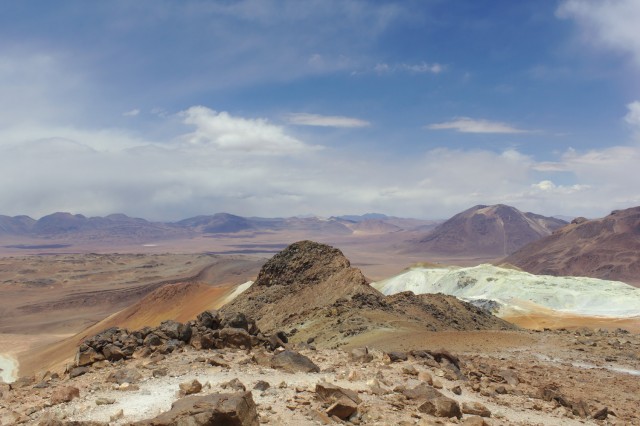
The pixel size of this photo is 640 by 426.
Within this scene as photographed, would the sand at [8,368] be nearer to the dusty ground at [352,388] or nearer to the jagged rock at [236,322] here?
the jagged rock at [236,322]

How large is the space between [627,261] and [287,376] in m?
120

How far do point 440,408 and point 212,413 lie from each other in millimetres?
3603

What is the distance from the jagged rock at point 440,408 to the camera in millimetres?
8242

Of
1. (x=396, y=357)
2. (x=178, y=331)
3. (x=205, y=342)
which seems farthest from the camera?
(x=178, y=331)

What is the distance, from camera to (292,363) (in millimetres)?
10188

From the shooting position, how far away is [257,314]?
2934 cm

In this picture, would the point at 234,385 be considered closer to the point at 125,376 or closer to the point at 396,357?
the point at 125,376

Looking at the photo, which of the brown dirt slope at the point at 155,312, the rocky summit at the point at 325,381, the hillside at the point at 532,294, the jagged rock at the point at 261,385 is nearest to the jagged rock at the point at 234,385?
the rocky summit at the point at 325,381

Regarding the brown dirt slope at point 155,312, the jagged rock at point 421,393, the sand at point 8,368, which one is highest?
the jagged rock at point 421,393

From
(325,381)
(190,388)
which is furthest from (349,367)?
(190,388)

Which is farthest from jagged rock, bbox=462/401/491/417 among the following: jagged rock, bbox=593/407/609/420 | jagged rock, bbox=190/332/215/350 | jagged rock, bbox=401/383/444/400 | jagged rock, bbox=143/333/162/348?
jagged rock, bbox=143/333/162/348

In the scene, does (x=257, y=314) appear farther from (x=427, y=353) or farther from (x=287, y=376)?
(x=287, y=376)

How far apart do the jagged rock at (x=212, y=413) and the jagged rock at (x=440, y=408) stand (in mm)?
2785

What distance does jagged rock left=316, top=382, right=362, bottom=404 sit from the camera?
791cm
